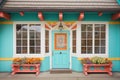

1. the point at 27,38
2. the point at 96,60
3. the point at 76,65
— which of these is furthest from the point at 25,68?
the point at 96,60

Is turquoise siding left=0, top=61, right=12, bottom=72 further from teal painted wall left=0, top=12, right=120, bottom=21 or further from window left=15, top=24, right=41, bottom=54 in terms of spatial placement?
teal painted wall left=0, top=12, right=120, bottom=21

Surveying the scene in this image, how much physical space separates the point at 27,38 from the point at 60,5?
260cm

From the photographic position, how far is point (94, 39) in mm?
10219

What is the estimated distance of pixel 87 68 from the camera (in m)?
9.62

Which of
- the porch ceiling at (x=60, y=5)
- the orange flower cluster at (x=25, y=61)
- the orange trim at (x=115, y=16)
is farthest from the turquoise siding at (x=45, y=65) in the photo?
the orange trim at (x=115, y=16)

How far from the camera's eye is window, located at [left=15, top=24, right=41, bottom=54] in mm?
10180

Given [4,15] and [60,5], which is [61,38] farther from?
[4,15]

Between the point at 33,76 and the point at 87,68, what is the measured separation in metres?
2.85

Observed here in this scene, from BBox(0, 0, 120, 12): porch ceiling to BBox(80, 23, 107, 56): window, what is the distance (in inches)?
46.2

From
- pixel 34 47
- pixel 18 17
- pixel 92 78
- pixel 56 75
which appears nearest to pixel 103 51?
pixel 92 78

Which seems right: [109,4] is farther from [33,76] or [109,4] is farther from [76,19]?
[33,76]

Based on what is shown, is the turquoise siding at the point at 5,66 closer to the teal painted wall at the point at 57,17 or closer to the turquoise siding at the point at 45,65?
the turquoise siding at the point at 45,65

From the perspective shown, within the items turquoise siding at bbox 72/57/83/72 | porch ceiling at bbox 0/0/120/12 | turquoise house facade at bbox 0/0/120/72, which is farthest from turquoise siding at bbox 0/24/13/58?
turquoise siding at bbox 72/57/83/72

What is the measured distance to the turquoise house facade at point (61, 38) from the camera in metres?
10.1
